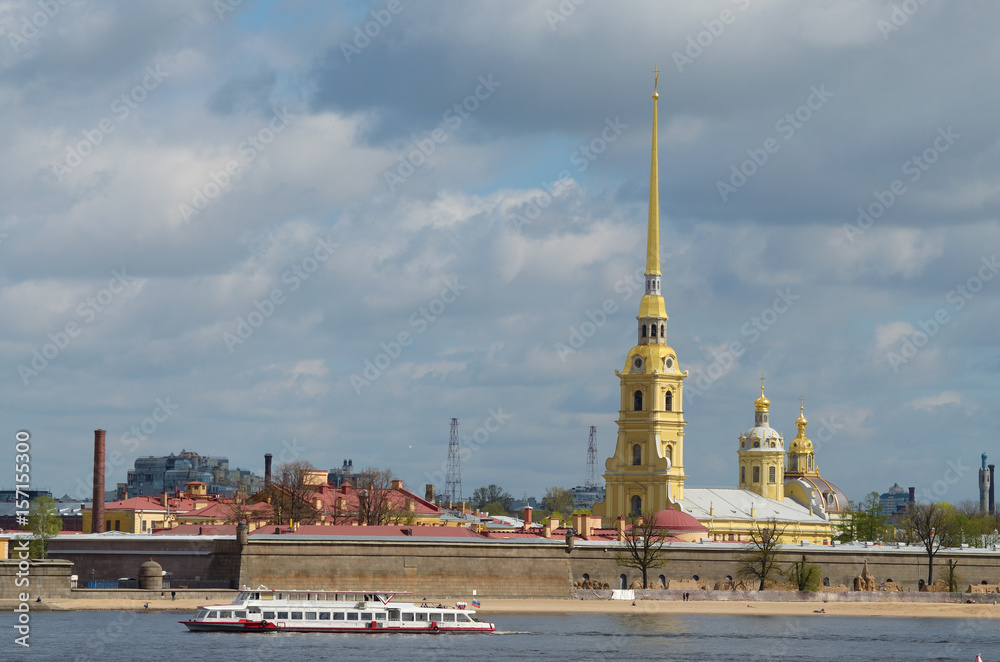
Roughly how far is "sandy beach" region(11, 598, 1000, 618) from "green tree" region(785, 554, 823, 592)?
280 centimetres

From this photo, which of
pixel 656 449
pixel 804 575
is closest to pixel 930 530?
pixel 804 575

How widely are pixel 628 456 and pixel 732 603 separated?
37.0 m

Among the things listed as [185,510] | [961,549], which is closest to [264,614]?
[961,549]

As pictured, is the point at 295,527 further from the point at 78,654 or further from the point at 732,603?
the point at 78,654

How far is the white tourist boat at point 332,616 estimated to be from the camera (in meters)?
80.6

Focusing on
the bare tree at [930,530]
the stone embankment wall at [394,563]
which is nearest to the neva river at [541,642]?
the stone embankment wall at [394,563]

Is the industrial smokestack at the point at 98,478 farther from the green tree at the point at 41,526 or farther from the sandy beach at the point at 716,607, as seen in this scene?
the sandy beach at the point at 716,607

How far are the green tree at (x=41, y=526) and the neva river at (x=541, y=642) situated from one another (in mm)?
9565

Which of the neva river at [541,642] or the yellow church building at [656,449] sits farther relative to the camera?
the yellow church building at [656,449]

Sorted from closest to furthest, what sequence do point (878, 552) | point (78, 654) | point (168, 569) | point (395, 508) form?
point (78, 654) < point (168, 569) < point (878, 552) < point (395, 508)

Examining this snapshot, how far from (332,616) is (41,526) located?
34.4m

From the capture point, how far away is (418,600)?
313ft

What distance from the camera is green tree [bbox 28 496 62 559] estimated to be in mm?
95688

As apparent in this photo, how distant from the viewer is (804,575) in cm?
10488
